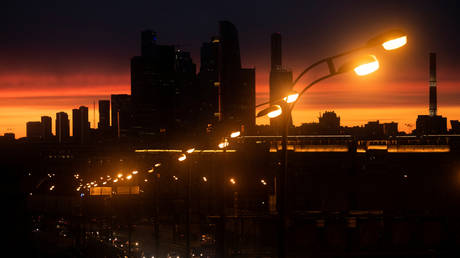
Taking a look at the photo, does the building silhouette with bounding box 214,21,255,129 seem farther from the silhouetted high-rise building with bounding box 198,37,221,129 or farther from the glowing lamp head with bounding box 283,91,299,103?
the glowing lamp head with bounding box 283,91,299,103

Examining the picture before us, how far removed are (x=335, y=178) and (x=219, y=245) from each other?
39538 mm

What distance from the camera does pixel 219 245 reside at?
26000 millimetres

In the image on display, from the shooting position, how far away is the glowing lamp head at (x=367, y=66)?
909 cm

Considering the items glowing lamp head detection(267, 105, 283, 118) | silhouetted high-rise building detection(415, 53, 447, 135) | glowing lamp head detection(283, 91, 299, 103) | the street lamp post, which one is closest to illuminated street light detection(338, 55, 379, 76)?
the street lamp post

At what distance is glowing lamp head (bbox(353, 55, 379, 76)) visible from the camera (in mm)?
9094

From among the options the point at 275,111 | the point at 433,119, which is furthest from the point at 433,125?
the point at 275,111

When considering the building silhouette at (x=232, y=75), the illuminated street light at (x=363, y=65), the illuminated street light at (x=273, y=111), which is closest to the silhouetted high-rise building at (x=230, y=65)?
the building silhouette at (x=232, y=75)

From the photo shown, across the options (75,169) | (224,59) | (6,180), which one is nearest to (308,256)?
(6,180)

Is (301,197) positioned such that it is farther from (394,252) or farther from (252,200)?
(394,252)

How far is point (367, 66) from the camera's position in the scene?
361 inches

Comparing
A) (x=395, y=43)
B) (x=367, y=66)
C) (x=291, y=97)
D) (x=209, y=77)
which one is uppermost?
(x=209, y=77)

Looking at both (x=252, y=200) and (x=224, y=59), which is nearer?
(x=252, y=200)

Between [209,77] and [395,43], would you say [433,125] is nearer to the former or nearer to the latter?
[209,77]

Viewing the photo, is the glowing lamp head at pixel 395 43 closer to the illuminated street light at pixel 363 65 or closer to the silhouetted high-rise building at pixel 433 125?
the illuminated street light at pixel 363 65
